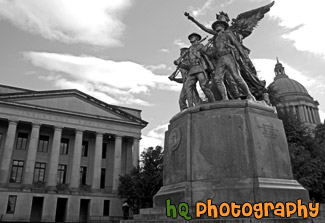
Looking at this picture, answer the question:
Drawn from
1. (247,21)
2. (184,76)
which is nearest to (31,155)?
(184,76)

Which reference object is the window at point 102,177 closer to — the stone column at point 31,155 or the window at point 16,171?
the stone column at point 31,155

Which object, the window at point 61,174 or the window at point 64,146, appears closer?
the window at point 61,174

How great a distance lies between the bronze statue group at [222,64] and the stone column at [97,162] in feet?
114

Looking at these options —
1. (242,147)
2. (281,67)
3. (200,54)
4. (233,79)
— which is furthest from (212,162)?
(281,67)

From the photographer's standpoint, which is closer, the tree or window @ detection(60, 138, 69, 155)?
the tree

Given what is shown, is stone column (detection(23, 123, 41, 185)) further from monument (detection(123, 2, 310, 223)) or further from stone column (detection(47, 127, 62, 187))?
monument (detection(123, 2, 310, 223))

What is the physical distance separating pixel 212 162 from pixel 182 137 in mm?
1106

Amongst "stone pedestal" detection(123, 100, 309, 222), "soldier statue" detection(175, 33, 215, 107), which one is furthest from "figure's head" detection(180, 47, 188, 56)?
"stone pedestal" detection(123, 100, 309, 222)

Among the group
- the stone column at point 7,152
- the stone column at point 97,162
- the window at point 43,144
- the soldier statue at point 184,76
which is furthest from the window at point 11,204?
the soldier statue at point 184,76

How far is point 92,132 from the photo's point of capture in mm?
42375

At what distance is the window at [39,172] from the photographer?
3897 cm

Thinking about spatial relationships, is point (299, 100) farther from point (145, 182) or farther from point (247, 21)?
point (247, 21)

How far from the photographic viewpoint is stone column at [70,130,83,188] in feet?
126

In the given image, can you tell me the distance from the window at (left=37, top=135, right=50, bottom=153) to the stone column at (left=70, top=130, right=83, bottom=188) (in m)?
4.68
